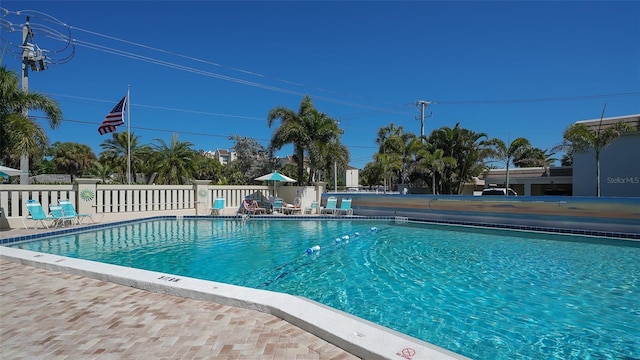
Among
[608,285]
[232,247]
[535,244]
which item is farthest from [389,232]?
[608,285]

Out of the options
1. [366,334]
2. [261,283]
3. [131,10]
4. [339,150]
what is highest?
[131,10]

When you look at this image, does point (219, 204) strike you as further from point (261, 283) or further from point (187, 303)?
point (187, 303)

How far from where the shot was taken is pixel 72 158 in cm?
4447

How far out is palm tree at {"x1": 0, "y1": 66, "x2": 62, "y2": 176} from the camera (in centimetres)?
1059

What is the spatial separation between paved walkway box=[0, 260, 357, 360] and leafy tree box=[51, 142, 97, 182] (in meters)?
46.5

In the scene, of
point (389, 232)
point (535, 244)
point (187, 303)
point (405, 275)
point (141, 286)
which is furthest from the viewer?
point (389, 232)

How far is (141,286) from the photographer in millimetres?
4727

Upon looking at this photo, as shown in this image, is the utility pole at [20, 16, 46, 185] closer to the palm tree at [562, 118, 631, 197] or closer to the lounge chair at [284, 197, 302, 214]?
the lounge chair at [284, 197, 302, 214]

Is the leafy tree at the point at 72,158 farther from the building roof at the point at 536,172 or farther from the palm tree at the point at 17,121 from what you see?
the building roof at the point at 536,172

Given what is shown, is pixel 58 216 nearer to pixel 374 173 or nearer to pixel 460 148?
pixel 460 148

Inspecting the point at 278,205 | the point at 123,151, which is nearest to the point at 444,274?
the point at 278,205

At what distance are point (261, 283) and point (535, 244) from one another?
320 inches

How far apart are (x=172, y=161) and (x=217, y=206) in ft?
38.9

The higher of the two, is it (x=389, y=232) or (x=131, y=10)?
(x=131, y=10)
